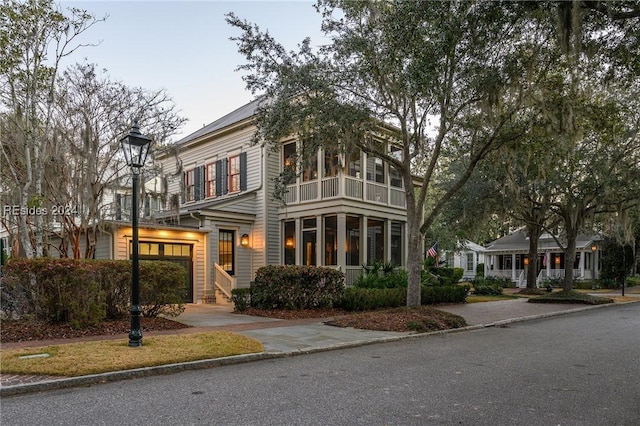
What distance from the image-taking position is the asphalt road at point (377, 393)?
189 inches

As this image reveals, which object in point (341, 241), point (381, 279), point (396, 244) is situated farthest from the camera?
point (396, 244)

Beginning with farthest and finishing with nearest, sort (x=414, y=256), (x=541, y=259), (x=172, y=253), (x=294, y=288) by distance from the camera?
(x=541, y=259) < (x=172, y=253) < (x=294, y=288) < (x=414, y=256)

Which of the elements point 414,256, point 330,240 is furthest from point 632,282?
point 414,256

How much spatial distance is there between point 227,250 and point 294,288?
607cm

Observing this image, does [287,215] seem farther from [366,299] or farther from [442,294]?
[442,294]

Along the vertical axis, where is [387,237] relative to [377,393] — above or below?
above

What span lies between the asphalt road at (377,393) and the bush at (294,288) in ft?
19.1

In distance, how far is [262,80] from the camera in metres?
12.8

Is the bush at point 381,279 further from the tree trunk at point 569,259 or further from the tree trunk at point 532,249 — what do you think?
the tree trunk at point 532,249

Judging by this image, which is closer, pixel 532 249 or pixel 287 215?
pixel 287 215

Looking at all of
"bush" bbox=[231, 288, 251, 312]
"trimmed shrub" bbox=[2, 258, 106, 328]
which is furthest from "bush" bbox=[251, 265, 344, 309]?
"trimmed shrub" bbox=[2, 258, 106, 328]

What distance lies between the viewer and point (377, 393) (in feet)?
18.8

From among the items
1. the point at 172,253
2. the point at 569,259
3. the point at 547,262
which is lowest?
the point at 547,262

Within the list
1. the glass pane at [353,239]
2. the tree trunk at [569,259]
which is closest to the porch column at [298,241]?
the glass pane at [353,239]
